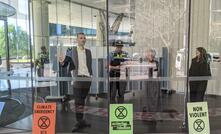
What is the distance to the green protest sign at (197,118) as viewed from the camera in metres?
3.60

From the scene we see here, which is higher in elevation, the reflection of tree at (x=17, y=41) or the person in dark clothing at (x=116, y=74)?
the reflection of tree at (x=17, y=41)

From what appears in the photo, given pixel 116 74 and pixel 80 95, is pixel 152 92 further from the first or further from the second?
pixel 80 95

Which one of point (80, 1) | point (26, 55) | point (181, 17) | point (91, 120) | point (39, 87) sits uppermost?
point (80, 1)

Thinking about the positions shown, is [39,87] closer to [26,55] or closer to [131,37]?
[26,55]

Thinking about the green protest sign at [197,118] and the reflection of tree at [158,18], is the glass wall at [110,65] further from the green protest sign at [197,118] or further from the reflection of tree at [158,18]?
the green protest sign at [197,118]

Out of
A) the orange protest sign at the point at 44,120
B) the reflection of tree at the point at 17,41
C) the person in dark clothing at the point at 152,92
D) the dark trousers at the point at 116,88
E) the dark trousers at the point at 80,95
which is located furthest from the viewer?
the person in dark clothing at the point at 152,92

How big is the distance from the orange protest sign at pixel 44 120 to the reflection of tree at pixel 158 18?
6.03 meters

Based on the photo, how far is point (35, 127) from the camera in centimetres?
387

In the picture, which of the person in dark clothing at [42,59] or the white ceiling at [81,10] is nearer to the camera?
the person in dark clothing at [42,59]

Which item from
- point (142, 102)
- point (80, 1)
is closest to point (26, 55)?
point (142, 102)

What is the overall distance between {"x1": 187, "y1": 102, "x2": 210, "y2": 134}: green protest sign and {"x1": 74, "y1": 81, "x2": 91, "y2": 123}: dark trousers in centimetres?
193

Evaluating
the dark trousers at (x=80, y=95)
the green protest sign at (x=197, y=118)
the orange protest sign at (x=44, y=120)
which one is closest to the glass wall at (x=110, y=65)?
the dark trousers at (x=80, y=95)

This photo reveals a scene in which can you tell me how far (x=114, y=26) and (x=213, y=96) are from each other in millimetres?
3549

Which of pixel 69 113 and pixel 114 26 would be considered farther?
pixel 114 26
